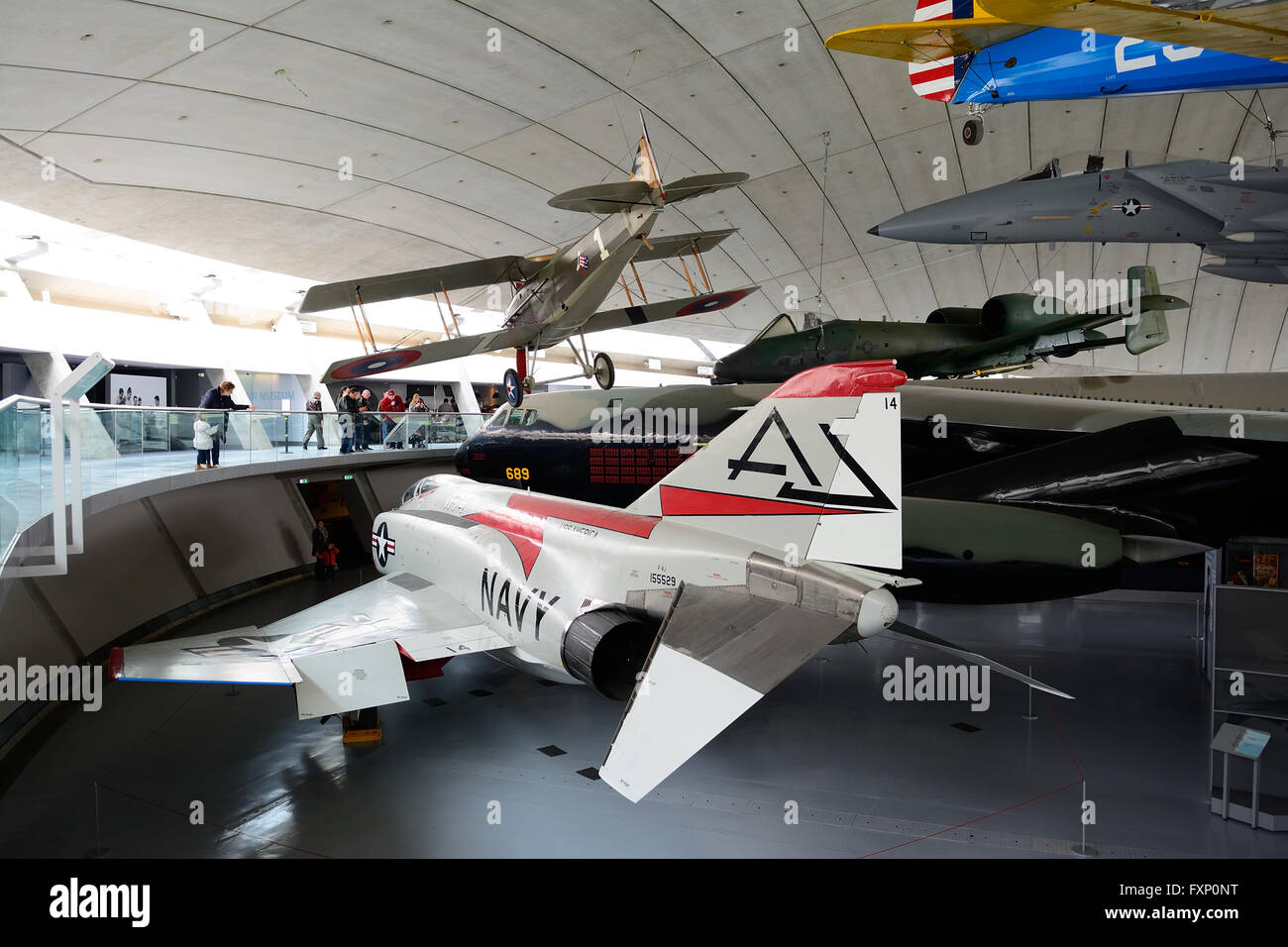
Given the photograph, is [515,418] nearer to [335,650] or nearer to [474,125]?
[474,125]

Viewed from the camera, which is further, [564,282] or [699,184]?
[564,282]

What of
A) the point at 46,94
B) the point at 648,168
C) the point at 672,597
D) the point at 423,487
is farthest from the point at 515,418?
the point at 672,597

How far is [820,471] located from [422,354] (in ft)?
21.6

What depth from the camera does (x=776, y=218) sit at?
15.8m

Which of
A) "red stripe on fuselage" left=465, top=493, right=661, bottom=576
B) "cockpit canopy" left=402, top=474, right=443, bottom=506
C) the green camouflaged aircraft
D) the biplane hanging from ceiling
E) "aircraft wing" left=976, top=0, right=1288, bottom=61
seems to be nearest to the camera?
"aircraft wing" left=976, top=0, right=1288, bottom=61

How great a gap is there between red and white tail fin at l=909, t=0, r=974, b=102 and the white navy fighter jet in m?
4.01

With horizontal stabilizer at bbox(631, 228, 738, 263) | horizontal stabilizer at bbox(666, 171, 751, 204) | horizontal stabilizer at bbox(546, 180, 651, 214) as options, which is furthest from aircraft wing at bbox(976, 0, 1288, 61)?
horizontal stabilizer at bbox(631, 228, 738, 263)

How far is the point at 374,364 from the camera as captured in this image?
10109mm

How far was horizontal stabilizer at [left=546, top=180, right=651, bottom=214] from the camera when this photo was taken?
8050 mm

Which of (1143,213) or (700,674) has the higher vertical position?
(1143,213)

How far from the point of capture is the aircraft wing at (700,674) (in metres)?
3.73

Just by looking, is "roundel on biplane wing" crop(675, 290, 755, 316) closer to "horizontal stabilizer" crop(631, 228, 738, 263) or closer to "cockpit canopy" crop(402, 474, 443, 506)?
"horizontal stabilizer" crop(631, 228, 738, 263)
